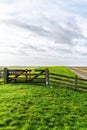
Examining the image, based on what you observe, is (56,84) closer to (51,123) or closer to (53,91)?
(53,91)

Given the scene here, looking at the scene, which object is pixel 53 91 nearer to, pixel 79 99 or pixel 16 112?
pixel 79 99

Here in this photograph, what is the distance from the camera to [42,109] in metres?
18.0

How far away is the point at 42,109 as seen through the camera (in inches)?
708

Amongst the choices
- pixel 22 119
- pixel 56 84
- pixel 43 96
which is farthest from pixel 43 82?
pixel 22 119

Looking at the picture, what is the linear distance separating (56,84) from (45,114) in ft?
31.5

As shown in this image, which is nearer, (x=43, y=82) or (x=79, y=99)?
(x=79, y=99)

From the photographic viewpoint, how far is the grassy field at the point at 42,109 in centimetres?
1509

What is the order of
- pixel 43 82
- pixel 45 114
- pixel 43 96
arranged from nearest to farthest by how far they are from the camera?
pixel 45 114, pixel 43 96, pixel 43 82

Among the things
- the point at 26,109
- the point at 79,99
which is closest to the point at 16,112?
the point at 26,109

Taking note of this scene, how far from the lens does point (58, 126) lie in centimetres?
1497

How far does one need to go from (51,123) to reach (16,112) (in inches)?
113

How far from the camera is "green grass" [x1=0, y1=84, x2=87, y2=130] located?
1508 centimetres

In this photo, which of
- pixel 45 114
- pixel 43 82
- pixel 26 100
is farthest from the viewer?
pixel 43 82

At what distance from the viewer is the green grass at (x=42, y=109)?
1508cm
